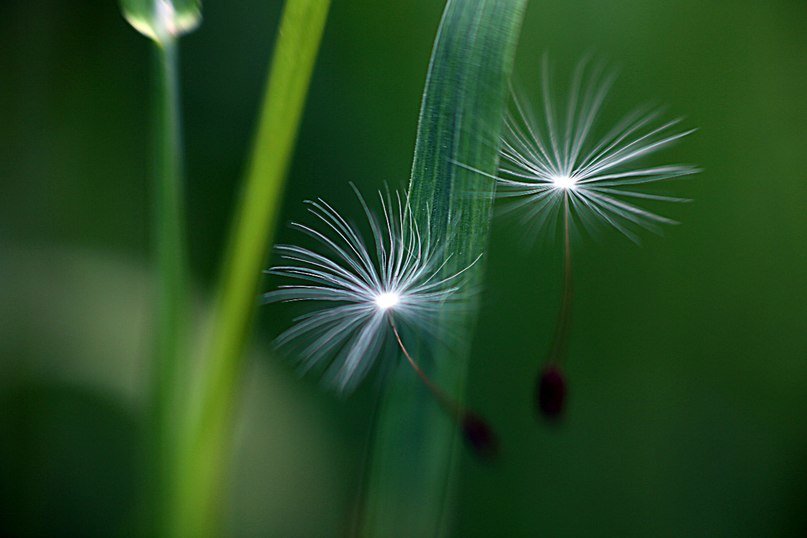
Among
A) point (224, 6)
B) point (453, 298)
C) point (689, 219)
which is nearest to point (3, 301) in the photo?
point (224, 6)

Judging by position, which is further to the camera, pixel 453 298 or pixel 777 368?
pixel 777 368

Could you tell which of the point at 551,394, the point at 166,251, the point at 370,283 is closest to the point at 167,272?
the point at 166,251

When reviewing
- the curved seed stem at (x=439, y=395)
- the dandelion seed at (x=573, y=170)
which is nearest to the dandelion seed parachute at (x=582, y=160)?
the dandelion seed at (x=573, y=170)

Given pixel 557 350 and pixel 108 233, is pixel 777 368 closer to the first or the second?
pixel 557 350

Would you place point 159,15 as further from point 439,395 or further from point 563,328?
point 563,328

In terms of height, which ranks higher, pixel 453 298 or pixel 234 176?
pixel 234 176

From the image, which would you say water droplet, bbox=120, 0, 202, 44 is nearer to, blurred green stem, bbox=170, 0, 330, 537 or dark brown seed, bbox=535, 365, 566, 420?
blurred green stem, bbox=170, 0, 330, 537

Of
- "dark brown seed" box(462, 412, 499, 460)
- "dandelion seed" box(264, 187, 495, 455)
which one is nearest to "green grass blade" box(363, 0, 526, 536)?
"dandelion seed" box(264, 187, 495, 455)
